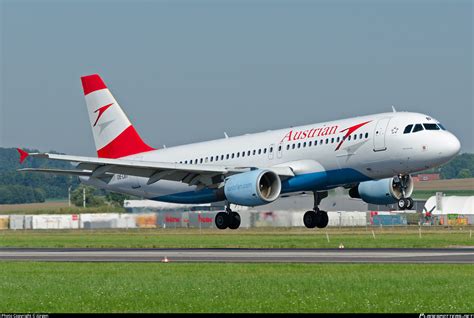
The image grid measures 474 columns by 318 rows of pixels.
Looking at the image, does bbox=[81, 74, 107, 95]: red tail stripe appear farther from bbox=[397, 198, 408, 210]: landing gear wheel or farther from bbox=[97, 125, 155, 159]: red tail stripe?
bbox=[397, 198, 408, 210]: landing gear wheel

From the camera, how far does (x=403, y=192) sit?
52938 mm

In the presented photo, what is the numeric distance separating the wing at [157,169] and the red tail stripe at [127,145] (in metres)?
6.15

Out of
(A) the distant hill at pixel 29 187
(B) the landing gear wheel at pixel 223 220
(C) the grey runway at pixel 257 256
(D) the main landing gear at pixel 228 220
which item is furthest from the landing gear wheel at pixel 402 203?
(A) the distant hill at pixel 29 187

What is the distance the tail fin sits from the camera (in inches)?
2564

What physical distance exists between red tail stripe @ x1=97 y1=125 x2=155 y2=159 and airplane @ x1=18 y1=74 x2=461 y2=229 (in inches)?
2.5

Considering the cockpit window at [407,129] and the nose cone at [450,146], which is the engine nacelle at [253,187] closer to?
the cockpit window at [407,129]

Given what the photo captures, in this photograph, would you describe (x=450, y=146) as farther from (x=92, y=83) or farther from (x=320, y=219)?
(x=92, y=83)

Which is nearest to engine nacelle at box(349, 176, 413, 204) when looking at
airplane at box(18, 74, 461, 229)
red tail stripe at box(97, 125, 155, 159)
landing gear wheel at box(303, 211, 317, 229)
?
airplane at box(18, 74, 461, 229)

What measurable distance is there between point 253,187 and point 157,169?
7.49 m

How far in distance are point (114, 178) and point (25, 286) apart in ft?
120

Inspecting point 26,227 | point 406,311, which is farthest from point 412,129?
point 26,227

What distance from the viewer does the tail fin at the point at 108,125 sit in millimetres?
65125

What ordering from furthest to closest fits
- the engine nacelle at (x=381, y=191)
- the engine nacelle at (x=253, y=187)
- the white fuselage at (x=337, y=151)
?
the engine nacelle at (x=381, y=191), the engine nacelle at (x=253, y=187), the white fuselage at (x=337, y=151)

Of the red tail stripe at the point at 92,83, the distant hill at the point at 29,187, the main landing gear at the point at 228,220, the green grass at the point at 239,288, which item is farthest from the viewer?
the distant hill at the point at 29,187
